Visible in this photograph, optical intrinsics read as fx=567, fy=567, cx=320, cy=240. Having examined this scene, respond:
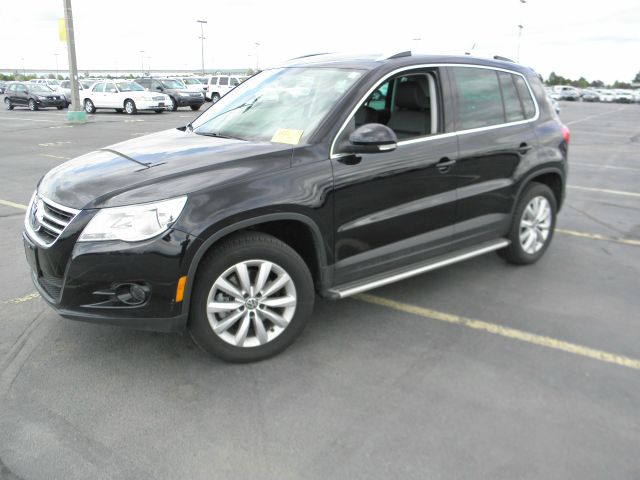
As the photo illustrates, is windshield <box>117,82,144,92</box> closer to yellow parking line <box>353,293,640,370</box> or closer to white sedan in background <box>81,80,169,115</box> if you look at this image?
white sedan in background <box>81,80,169,115</box>

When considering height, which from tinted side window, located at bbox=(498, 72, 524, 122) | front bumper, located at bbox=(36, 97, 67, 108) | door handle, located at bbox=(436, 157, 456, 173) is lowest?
front bumper, located at bbox=(36, 97, 67, 108)

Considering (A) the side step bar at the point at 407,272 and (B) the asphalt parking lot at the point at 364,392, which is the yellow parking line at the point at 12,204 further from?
(A) the side step bar at the point at 407,272

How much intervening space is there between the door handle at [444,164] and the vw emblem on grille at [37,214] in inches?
105

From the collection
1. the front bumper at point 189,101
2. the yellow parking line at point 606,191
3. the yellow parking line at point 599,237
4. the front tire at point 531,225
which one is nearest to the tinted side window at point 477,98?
the front tire at point 531,225

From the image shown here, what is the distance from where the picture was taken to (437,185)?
4156 millimetres

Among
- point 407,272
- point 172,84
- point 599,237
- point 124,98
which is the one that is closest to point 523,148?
point 407,272

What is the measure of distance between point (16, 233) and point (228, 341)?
13.1 ft

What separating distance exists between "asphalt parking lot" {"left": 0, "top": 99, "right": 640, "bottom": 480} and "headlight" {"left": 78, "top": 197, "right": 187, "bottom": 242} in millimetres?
867

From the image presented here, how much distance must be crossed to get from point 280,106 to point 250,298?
1.52 m

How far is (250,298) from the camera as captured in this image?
131 inches

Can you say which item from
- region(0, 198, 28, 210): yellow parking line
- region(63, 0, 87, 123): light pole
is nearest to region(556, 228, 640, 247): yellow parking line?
region(0, 198, 28, 210): yellow parking line

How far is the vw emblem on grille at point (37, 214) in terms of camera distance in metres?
3.44

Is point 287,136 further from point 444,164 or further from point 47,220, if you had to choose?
point 47,220

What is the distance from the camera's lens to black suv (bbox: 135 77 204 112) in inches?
1167
